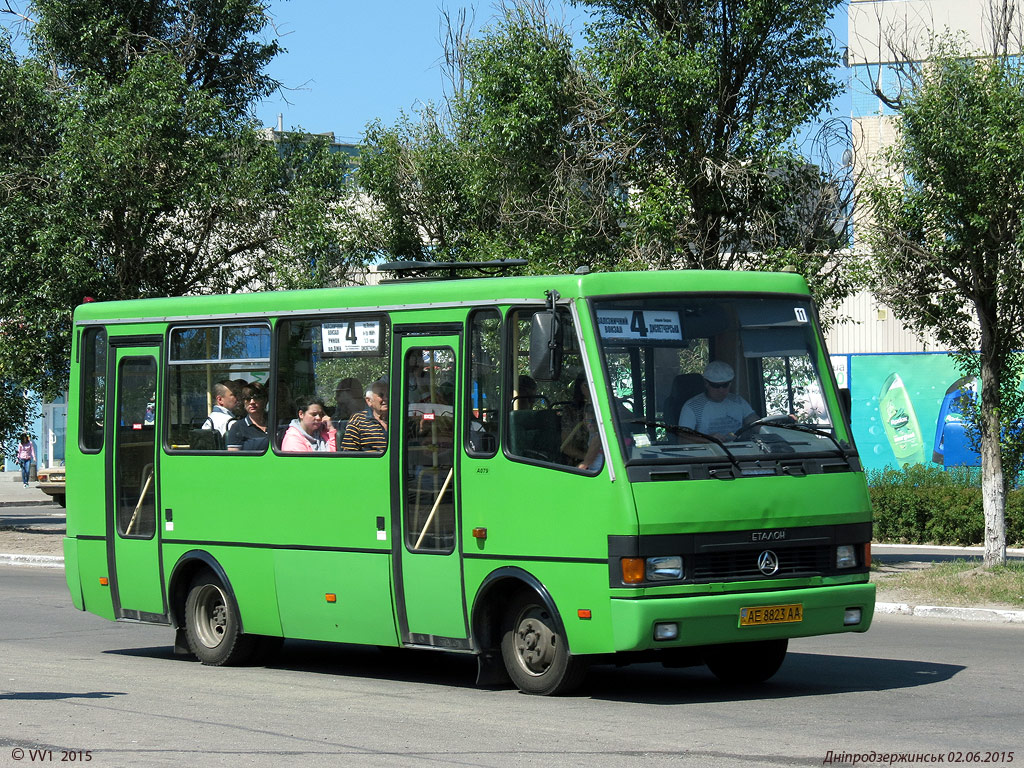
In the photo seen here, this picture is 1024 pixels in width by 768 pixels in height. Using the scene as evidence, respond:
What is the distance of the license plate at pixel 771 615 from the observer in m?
9.45

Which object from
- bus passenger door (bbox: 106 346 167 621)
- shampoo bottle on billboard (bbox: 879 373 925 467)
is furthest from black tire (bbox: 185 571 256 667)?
shampoo bottle on billboard (bbox: 879 373 925 467)

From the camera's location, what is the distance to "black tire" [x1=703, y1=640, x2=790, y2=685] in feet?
34.4

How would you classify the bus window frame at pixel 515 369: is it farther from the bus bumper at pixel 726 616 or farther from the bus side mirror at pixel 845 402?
the bus side mirror at pixel 845 402

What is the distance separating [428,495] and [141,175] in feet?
48.5

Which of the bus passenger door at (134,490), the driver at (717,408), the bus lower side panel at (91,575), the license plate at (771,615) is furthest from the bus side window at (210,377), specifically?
the license plate at (771,615)

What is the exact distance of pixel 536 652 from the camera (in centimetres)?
991

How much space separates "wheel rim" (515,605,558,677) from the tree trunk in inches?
389

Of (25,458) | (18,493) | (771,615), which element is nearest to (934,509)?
(771,615)

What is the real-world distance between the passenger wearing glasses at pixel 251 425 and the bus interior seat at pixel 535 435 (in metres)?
2.63

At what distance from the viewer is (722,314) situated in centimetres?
1016

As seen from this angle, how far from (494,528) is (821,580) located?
2098mm

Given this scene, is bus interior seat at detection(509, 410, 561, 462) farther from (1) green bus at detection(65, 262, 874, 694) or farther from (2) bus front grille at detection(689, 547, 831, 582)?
(2) bus front grille at detection(689, 547, 831, 582)

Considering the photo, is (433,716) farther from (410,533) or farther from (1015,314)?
(1015,314)

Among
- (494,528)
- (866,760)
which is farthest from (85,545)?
(866,760)
